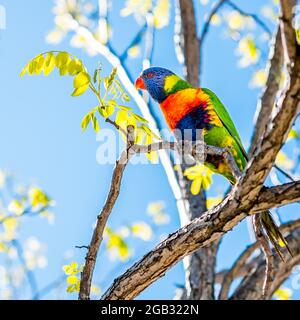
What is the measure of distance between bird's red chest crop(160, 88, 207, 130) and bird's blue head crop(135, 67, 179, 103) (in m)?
0.22

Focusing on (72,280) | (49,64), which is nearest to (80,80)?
(49,64)

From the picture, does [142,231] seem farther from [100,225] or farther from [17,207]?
[100,225]

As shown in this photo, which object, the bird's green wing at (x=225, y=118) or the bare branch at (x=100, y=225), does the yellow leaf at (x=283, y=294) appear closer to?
the bird's green wing at (x=225, y=118)

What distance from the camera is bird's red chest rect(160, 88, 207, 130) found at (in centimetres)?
330

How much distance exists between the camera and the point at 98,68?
2.03 meters

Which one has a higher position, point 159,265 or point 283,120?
point 283,120

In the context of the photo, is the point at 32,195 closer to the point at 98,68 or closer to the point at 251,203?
the point at 98,68

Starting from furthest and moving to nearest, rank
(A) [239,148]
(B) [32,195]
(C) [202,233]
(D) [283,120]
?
(B) [32,195]
(A) [239,148]
(C) [202,233]
(D) [283,120]

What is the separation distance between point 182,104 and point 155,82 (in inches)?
24.2

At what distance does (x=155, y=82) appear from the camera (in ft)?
12.8

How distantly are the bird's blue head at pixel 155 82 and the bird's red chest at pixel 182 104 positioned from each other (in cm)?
22

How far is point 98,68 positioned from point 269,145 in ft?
2.46

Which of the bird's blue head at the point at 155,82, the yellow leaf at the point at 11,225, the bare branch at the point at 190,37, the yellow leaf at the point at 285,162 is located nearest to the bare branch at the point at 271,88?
the bare branch at the point at 190,37
